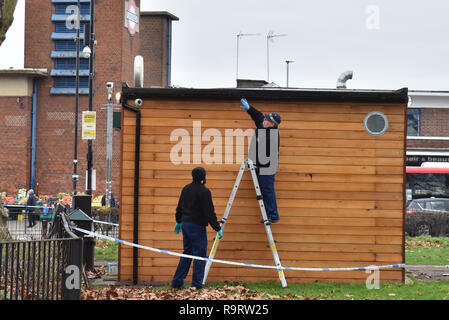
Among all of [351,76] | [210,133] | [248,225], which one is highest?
[351,76]

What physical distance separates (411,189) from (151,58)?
73.9ft

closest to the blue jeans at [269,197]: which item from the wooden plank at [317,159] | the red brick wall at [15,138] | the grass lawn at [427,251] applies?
the wooden plank at [317,159]

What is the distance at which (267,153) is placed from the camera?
11305 mm

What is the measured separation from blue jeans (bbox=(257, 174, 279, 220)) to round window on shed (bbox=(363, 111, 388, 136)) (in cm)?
185

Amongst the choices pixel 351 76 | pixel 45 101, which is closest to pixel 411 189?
pixel 45 101

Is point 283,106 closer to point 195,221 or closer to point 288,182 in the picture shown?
point 288,182

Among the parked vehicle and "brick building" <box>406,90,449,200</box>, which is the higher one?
"brick building" <box>406,90,449,200</box>

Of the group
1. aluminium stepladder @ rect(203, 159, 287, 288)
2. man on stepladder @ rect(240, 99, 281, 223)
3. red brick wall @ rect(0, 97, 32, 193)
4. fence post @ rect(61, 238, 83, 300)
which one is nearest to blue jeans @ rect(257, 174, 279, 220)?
man on stepladder @ rect(240, 99, 281, 223)

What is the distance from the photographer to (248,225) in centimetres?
1152

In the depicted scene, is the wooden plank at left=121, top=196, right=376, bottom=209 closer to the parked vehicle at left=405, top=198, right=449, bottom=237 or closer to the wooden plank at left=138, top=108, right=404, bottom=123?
the wooden plank at left=138, top=108, right=404, bottom=123

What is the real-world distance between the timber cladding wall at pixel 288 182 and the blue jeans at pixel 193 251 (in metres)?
0.89

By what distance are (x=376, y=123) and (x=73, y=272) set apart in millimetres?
5767

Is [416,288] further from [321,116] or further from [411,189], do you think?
[411,189]

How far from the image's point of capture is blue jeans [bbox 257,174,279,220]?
1109cm
